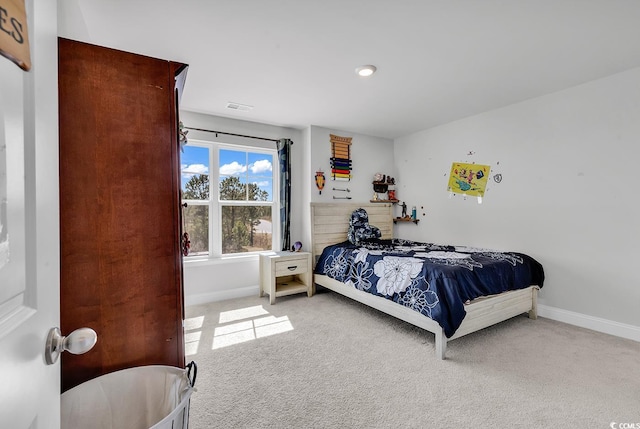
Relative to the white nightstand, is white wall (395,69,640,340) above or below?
above

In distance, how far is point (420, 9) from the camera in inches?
69.4

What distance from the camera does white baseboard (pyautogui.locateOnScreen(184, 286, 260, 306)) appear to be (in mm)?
3491

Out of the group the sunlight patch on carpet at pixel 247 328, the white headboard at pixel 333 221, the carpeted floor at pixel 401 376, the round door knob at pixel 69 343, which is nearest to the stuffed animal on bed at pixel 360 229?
the white headboard at pixel 333 221

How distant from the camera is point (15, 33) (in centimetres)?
43

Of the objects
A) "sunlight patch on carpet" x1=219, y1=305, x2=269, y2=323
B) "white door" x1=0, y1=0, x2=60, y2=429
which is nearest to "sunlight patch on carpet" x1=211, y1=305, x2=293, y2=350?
"sunlight patch on carpet" x1=219, y1=305, x2=269, y2=323

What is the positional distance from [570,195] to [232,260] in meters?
3.88

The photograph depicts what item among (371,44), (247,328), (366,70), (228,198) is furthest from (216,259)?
(371,44)

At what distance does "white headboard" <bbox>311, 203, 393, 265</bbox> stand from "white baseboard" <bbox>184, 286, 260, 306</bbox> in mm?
956

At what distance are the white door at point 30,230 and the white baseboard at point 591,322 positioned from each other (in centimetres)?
388

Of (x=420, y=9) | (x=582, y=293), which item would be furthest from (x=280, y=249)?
(x=582, y=293)

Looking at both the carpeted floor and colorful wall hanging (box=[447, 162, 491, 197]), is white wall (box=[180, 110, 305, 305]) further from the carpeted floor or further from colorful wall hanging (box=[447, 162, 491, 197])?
colorful wall hanging (box=[447, 162, 491, 197])

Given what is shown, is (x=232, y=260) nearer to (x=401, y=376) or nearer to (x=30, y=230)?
(x=401, y=376)

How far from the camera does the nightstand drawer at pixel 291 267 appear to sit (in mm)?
3586

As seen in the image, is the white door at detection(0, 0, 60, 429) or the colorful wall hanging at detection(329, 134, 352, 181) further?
the colorful wall hanging at detection(329, 134, 352, 181)
